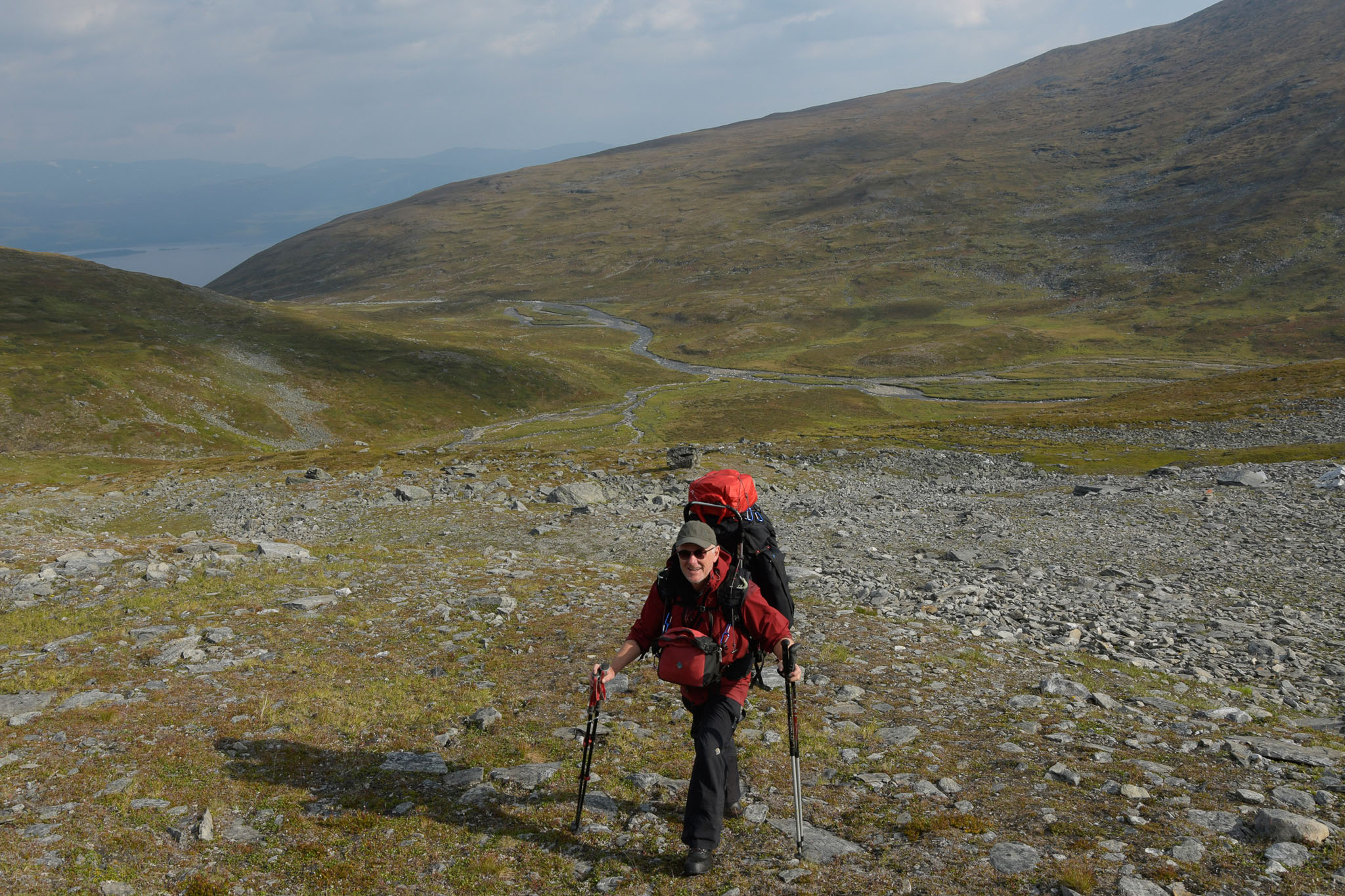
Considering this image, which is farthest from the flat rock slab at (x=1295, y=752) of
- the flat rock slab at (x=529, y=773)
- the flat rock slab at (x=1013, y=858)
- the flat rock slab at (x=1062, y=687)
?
the flat rock slab at (x=529, y=773)

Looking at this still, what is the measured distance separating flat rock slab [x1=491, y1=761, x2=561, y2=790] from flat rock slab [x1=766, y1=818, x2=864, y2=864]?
10.3ft

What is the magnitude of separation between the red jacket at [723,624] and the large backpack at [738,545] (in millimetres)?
113

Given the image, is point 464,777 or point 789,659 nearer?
point 789,659

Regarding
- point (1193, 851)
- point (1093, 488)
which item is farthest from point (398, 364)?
point (1193, 851)

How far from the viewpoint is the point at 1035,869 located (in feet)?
24.3

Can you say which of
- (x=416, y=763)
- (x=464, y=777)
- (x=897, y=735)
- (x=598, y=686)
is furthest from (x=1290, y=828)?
(x=416, y=763)

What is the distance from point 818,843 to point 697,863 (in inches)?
61.8

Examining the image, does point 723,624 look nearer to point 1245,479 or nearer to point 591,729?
point 591,729

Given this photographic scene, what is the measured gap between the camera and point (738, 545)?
27.4 ft

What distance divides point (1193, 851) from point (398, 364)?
427 ft

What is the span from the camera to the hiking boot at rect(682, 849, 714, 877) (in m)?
7.55

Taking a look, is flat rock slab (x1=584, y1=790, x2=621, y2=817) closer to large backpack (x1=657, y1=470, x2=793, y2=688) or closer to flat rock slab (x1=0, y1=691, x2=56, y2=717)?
large backpack (x1=657, y1=470, x2=793, y2=688)

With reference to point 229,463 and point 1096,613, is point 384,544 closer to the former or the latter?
point 1096,613

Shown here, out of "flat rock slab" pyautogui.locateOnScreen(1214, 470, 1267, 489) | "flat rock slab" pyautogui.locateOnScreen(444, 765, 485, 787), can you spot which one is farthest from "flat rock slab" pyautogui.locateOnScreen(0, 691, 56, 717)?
"flat rock slab" pyautogui.locateOnScreen(1214, 470, 1267, 489)
